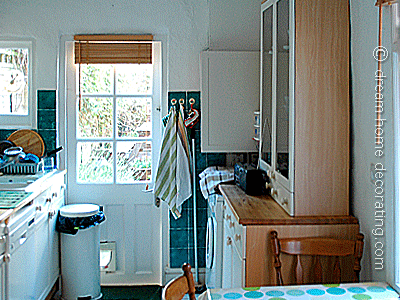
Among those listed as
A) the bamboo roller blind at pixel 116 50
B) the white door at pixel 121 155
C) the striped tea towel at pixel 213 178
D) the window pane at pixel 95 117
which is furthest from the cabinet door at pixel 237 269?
the bamboo roller blind at pixel 116 50

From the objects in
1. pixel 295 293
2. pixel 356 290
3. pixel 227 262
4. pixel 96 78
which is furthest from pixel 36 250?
pixel 356 290

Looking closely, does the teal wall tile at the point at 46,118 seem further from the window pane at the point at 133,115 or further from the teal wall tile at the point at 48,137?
the window pane at the point at 133,115

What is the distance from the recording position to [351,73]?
228 centimetres

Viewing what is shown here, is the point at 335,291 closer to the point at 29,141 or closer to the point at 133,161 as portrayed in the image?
the point at 133,161

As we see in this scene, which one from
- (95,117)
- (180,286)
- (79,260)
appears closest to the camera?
(180,286)

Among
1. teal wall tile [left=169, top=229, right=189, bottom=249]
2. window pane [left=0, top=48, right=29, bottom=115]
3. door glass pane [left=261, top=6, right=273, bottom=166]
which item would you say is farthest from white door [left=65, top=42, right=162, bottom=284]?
door glass pane [left=261, top=6, right=273, bottom=166]

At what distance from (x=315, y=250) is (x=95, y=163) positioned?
219 centimetres

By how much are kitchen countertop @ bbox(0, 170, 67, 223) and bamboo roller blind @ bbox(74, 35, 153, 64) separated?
898mm

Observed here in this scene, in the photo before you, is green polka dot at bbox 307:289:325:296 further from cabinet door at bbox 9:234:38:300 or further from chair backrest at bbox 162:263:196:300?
cabinet door at bbox 9:234:38:300

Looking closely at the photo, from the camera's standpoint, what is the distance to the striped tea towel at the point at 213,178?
3252 millimetres

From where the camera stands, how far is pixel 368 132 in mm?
2111

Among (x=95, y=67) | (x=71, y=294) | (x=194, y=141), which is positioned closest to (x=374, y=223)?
(x=194, y=141)

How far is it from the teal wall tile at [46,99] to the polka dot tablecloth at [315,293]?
242 centimetres

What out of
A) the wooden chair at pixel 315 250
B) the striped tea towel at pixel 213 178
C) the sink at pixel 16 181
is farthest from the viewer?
the striped tea towel at pixel 213 178
